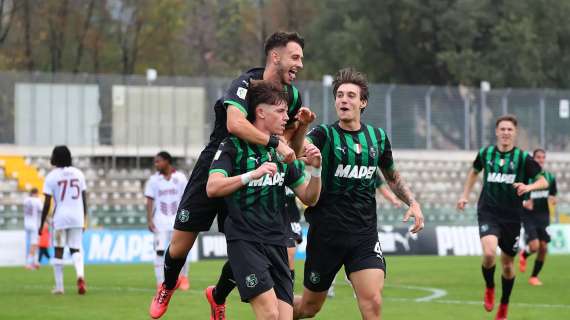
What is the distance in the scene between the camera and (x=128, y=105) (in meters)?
36.8

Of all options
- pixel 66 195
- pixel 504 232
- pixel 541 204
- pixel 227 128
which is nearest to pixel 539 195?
pixel 541 204

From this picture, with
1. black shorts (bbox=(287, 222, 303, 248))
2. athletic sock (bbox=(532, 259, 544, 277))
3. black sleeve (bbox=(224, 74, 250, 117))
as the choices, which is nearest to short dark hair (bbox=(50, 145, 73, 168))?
black shorts (bbox=(287, 222, 303, 248))

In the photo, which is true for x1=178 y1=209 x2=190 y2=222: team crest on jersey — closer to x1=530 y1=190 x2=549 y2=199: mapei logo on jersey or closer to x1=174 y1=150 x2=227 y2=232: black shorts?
Result: x1=174 y1=150 x2=227 y2=232: black shorts

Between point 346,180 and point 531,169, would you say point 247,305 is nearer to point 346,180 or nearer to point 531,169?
point 531,169

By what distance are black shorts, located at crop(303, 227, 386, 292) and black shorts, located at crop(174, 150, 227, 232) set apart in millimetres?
837

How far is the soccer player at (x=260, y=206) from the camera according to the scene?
858cm

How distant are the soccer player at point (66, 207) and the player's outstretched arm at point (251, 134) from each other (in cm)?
874

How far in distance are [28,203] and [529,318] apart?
54.7 ft

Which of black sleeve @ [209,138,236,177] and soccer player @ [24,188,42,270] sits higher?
black sleeve @ [209,138,236,177]

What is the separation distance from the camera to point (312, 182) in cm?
916

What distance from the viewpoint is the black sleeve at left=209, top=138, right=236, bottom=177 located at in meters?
8.76

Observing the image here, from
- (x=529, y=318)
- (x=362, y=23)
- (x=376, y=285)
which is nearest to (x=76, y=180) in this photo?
(x=529, y=318)

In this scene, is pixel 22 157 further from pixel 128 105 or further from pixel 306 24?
pixel 306 24

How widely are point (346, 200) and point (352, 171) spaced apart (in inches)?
10.0
